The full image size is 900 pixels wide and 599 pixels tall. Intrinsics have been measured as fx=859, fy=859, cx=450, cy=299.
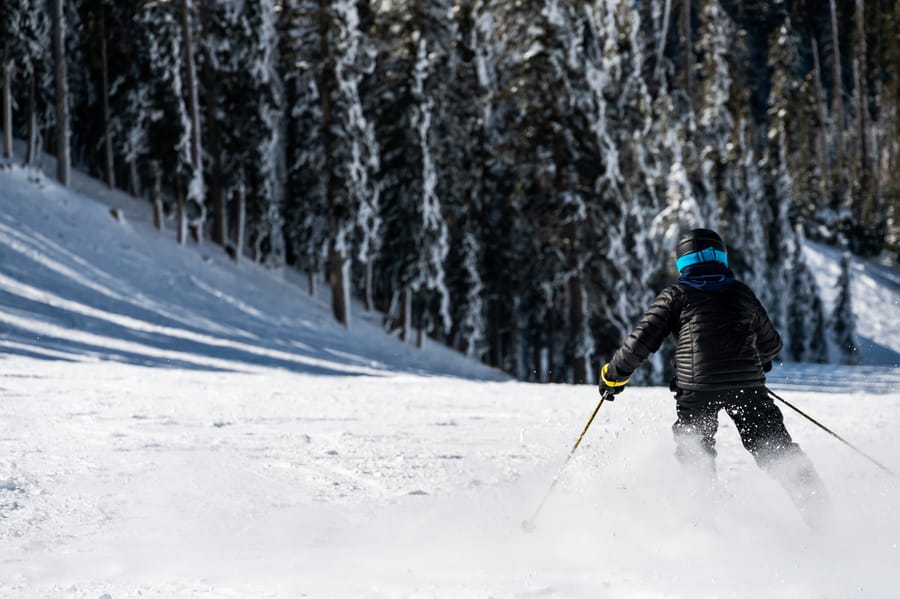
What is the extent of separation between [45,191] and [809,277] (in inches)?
1421

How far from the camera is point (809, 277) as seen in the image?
147 feet

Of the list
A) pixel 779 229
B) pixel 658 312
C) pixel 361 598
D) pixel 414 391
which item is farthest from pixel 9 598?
pixel 779 229

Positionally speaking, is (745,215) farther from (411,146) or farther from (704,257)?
(704,257)

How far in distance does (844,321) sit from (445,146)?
24316 millimetres

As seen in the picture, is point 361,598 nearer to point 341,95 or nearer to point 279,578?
point 279,578

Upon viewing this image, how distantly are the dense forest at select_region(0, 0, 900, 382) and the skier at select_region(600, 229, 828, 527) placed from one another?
17.2m

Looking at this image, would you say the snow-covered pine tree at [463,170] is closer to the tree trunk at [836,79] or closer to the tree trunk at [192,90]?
the tree trunk at [192,90]

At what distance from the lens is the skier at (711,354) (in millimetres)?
4992

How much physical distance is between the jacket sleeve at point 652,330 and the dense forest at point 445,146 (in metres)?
17.2

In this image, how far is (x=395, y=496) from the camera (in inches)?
234

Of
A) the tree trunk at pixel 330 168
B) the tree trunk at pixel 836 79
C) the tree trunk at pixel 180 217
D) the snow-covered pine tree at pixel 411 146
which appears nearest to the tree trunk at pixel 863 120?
the tree trunk at pixel 836 79

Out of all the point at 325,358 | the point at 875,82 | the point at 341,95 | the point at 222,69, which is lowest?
the point at 325,358

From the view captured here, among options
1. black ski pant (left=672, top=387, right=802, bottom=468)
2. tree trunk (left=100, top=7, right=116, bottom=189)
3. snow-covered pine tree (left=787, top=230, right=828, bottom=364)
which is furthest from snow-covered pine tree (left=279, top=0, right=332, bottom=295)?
snow-covered pine tree (left=787, top=230, right=828, bottom=364)

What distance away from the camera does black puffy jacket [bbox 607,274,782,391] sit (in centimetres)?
502
